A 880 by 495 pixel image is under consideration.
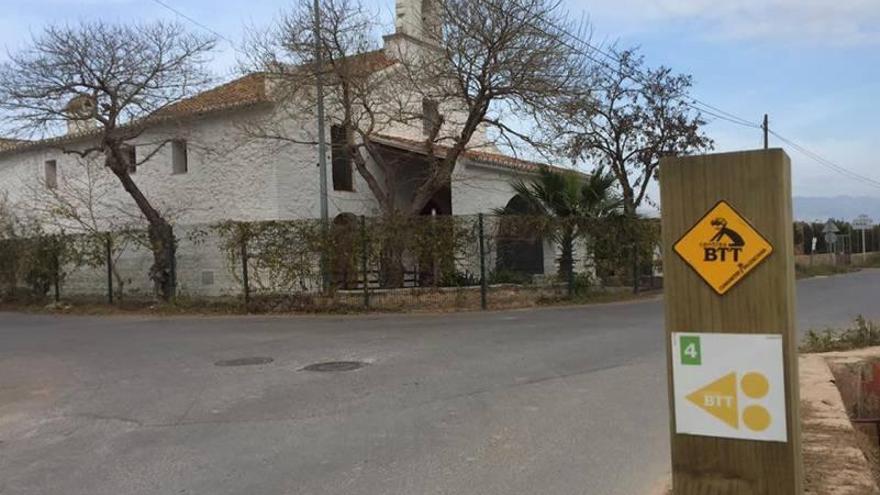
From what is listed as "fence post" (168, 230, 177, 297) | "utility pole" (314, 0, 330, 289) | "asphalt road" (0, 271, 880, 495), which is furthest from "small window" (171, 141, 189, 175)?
"asphalt road" (0, 271, 880, 495)

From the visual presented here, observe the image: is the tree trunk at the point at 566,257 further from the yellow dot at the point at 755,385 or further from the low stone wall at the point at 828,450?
the yellow dot at the point at 755,385

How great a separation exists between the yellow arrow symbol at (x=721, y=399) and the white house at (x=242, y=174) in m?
16.6

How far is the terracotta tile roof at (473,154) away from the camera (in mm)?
23312

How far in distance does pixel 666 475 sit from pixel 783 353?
2.59 m

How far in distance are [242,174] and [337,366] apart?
14344 mm

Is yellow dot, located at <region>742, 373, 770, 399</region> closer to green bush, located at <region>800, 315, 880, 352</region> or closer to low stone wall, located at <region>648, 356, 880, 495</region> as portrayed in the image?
low stone wall, located at <region>648, 356, 880, 495</region>

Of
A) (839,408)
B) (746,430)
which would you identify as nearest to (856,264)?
(839,408)

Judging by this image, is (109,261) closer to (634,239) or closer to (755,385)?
(634,239)

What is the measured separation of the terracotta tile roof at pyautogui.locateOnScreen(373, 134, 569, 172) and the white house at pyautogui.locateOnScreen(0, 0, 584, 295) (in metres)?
0.04

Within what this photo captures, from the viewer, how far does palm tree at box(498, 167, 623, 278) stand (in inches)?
801

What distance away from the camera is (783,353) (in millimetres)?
3119

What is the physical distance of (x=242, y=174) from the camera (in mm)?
23438

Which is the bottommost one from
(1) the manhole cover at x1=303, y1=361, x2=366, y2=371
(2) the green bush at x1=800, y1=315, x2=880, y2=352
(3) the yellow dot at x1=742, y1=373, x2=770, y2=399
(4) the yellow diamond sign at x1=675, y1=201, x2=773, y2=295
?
(1) the manhole cover at x1=303, y1=361, x2=366, y2=371

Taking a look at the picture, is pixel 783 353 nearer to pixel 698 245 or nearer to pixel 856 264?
pixel 698 245
